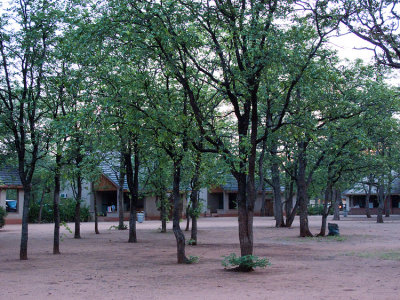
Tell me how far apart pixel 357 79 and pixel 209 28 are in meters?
10.4

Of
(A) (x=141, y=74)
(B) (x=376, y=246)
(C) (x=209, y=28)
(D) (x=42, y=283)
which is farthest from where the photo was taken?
(B) (x=376, y=246)

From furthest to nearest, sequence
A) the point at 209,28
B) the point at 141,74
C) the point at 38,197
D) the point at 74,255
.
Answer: the point at 38,197 < the point at 74,255 < the point at 141,74 < the point at 209,28

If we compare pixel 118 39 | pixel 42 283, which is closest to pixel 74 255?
pixel 42 283

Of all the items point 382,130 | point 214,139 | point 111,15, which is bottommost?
point 214,139

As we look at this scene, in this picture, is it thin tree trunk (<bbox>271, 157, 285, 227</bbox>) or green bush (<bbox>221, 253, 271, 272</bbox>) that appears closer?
green bush (<bbox>221, 253, 271, 272</bbox>)

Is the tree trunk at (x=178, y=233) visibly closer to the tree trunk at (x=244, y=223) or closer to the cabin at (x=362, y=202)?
the tree trunk at (x=244, y=223)

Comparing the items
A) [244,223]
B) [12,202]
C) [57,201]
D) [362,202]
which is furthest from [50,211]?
[362,202]

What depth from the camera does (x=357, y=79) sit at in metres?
19.9

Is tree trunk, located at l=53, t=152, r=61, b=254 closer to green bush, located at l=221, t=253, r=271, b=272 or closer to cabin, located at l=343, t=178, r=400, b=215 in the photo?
green bush, located at l=221, t=253, r=271, b=272

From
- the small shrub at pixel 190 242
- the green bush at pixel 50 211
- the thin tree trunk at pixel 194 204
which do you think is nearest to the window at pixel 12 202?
the green bush at pixel 50 211

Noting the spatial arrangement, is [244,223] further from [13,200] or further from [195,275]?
[13,200]

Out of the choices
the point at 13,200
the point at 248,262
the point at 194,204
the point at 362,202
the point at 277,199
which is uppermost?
the point at 13,200

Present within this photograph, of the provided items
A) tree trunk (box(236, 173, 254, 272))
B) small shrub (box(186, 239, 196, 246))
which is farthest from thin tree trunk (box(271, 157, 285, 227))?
tree trunk (box(236, 173, 254, 272))

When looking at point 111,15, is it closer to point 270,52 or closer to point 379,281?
point 270,52
